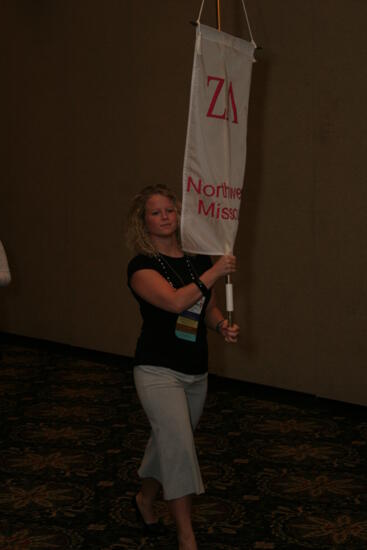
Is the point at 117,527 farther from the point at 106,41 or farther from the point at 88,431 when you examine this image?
the point at 106,41

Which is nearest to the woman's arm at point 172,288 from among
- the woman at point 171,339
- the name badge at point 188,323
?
the woman at point 171,339

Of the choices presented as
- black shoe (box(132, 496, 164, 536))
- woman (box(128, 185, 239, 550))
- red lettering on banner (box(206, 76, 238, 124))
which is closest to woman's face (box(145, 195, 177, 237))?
woman (box(128, 185, 239, 550))

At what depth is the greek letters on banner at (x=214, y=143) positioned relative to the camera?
10.1 ft

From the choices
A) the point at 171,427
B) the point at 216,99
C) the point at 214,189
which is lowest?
the point at 171,427

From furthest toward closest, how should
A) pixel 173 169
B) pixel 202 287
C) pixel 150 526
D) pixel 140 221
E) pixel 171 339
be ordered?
pixel 173 169 < pixel 150 526 < pixel 140 221 < pixel 171 339 < pixel 202 287

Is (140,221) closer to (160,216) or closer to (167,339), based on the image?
(160,216)

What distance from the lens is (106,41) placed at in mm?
7402

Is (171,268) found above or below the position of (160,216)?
below

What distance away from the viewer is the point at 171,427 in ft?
10.1

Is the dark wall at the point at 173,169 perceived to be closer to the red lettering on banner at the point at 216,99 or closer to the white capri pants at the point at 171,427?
the red lettering on banner at the point at 216,99

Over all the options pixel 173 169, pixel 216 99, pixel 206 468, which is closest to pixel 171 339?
pixel 216 99

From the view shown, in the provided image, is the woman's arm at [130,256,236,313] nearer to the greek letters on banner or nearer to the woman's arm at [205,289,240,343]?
the greek letters on banner

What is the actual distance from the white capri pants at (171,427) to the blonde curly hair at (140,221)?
1.58 ft

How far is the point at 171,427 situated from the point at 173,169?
3.95 meters
